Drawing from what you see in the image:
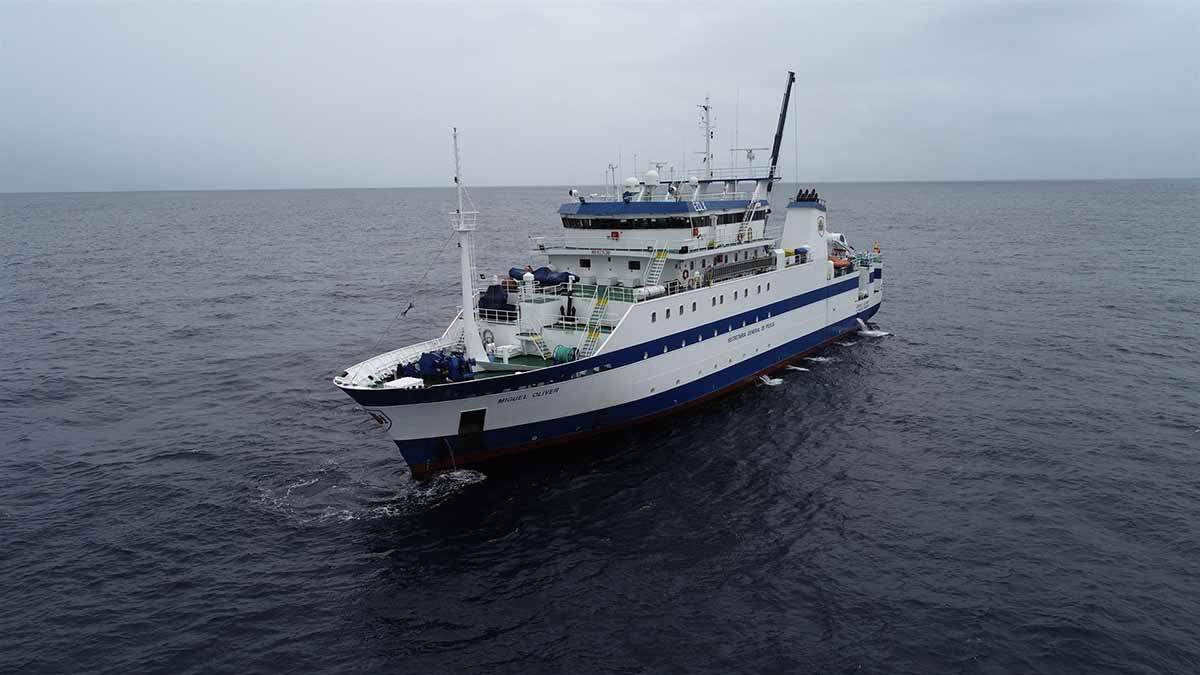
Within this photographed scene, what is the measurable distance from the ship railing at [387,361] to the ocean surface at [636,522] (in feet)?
11.6

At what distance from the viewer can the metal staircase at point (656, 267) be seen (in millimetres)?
29930

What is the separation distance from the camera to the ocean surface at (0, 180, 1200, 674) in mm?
16328

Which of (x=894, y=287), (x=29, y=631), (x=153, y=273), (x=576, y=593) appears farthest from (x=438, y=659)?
(x=153, y=273)

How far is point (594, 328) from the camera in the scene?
28219mm

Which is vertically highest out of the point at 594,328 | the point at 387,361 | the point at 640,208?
the point at 640,208

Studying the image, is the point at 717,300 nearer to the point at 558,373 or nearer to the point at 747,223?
the point at 747,223

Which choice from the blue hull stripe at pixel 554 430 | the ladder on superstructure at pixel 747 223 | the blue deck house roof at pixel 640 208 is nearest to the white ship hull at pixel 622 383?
the blue hull stripe at pixel 554 430

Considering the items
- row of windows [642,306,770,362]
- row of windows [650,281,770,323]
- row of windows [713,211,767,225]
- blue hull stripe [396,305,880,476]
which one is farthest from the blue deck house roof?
blue hull stripe [396,305,880,476]

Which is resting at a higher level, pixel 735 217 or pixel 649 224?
pixel 735 217

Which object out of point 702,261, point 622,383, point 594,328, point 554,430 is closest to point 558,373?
point 554,430

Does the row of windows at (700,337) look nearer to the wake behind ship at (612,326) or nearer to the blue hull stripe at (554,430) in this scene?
the wake behind ship at (612,326)

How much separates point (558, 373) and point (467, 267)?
5021mm

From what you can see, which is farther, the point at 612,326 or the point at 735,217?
the point at 735,217

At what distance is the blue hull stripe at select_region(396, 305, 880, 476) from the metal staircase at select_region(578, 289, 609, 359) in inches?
99.1
